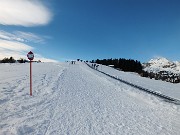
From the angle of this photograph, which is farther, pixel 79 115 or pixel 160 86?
pixel 160 86

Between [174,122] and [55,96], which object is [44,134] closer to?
[174,122]

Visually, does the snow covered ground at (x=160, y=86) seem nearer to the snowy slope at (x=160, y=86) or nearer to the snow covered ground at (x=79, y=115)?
the snowy slope at (x=160, y=86)

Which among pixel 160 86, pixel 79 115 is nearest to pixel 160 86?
pixel 160 86

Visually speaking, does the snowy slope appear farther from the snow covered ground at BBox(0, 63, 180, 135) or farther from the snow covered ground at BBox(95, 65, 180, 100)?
the snow covered ground at BBox(0, 63, 180, 135)

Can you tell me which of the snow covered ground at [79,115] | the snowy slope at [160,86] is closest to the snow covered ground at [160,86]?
the snowy slope at [160,86]

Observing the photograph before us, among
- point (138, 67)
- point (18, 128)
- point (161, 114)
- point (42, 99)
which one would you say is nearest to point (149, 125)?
point (161, 114)

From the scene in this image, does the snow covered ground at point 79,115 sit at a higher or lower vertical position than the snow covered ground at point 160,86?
higher

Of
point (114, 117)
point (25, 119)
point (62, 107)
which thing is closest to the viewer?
point (25, 119)

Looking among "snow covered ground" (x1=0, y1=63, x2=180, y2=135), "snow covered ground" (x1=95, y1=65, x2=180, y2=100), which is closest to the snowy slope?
"snow covered ground" (x1=95, y1=65, x2=180, y2=100)

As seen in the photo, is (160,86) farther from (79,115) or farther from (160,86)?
(79,115)

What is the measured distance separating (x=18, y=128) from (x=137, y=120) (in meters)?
4.59

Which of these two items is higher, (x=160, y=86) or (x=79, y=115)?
(x=79, y=115)

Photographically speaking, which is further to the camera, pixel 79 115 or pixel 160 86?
pixel 160 86

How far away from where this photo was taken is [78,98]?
14664 mm
